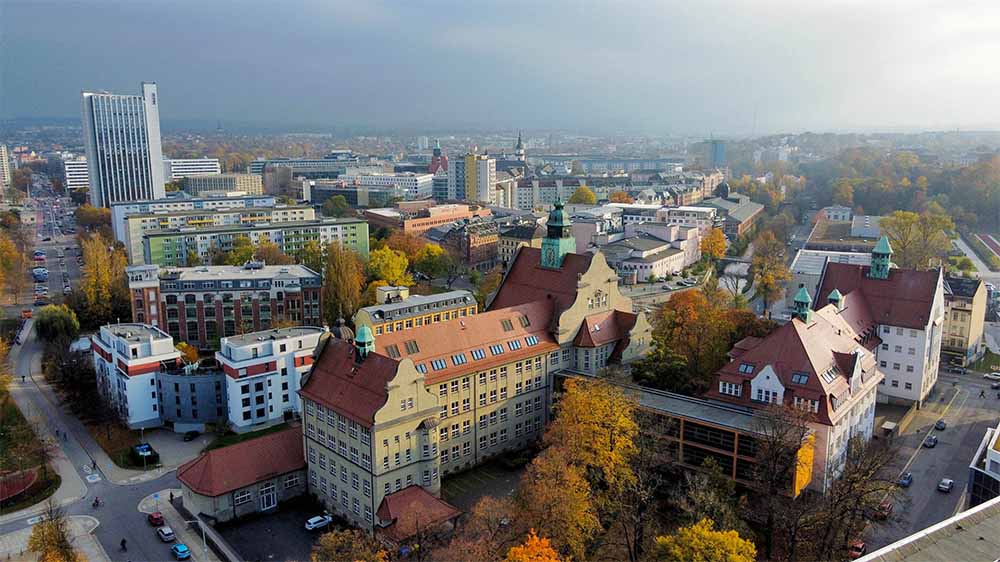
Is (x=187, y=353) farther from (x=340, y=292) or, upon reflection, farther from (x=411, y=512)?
(x=411, y=512)

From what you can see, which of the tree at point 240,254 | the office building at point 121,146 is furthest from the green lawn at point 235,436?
the office building at point 121,146

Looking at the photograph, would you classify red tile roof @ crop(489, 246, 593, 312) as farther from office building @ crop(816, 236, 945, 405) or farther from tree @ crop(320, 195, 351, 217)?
tree @ crop(320, 195, 351, 217)

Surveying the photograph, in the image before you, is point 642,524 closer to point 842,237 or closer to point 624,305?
point 624,305

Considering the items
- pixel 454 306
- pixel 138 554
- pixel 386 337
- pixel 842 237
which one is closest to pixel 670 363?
pixel 386 337

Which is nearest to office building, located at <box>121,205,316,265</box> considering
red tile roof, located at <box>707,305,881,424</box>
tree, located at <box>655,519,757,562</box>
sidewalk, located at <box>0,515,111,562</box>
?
sidewalk, located at <box>0,515,111,562</box>

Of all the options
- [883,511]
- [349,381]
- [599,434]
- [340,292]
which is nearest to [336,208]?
[340,292]

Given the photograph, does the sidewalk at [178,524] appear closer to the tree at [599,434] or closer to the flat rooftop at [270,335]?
the flat rooftop at [270,335]
